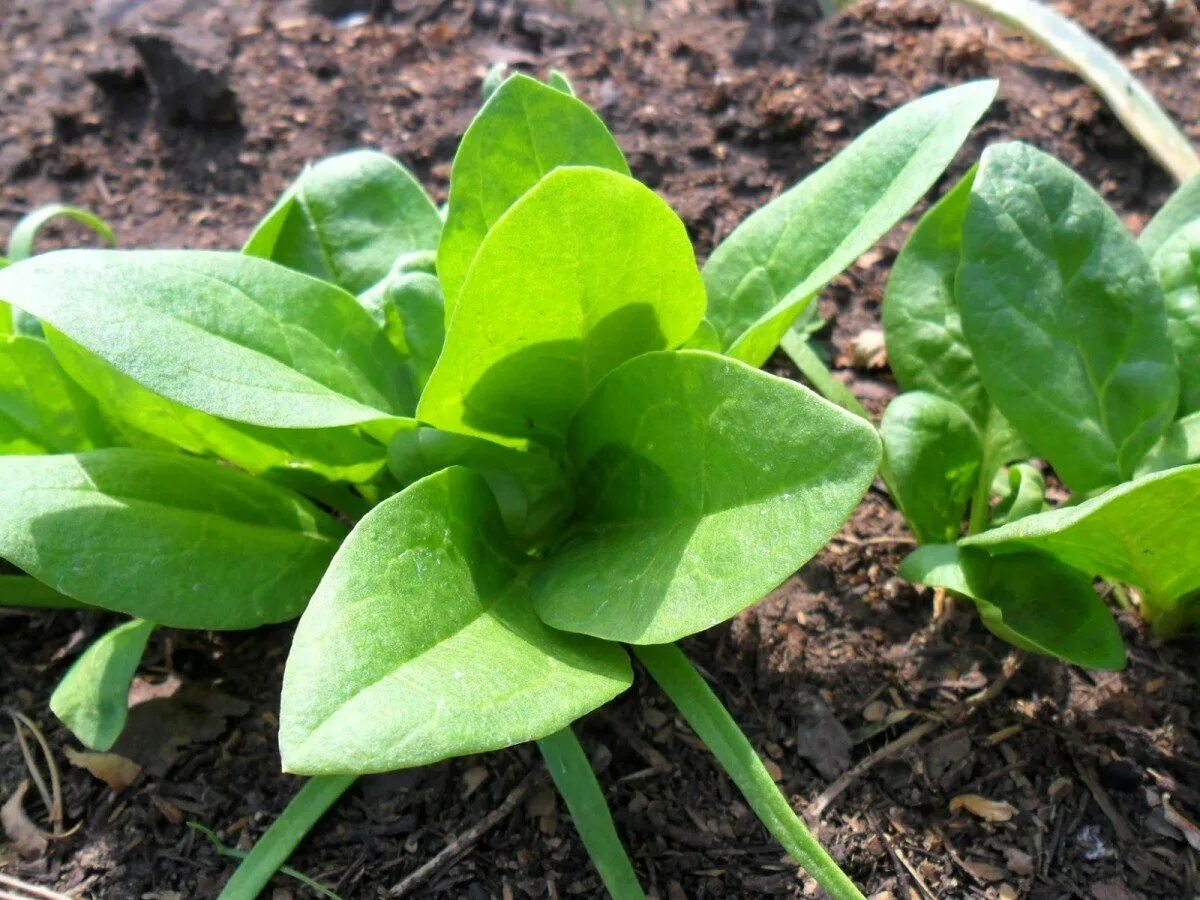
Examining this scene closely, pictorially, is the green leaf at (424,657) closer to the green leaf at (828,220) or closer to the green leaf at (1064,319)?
the green leaf at (828,220)

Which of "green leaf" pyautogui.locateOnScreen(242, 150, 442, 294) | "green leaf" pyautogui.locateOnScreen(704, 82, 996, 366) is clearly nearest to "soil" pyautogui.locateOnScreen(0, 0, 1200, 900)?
"green leaf" pyautogui.locateOnScreen(704, 82, 996, 366)

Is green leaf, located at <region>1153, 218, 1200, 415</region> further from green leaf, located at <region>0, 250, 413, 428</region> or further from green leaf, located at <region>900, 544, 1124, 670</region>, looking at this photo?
green leaf, located at <region>0, 250, 413, 428</region>

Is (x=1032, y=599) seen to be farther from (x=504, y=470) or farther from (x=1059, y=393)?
(x=504, y=470)

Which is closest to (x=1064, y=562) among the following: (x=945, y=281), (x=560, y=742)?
(x=945, y=281)

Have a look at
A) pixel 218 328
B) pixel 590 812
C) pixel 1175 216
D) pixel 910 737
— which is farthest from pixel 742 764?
pixel 1175 216

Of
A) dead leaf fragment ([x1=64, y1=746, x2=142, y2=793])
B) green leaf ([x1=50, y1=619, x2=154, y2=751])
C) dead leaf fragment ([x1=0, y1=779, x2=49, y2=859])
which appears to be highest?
green leaf ([x1=50, y1=619, x2=154, y2=751])

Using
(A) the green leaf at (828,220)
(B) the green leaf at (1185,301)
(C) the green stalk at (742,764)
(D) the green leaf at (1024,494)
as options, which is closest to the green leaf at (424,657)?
(C) the green stalk at (742,764)

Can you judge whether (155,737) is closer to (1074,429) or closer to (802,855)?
(802,855)
